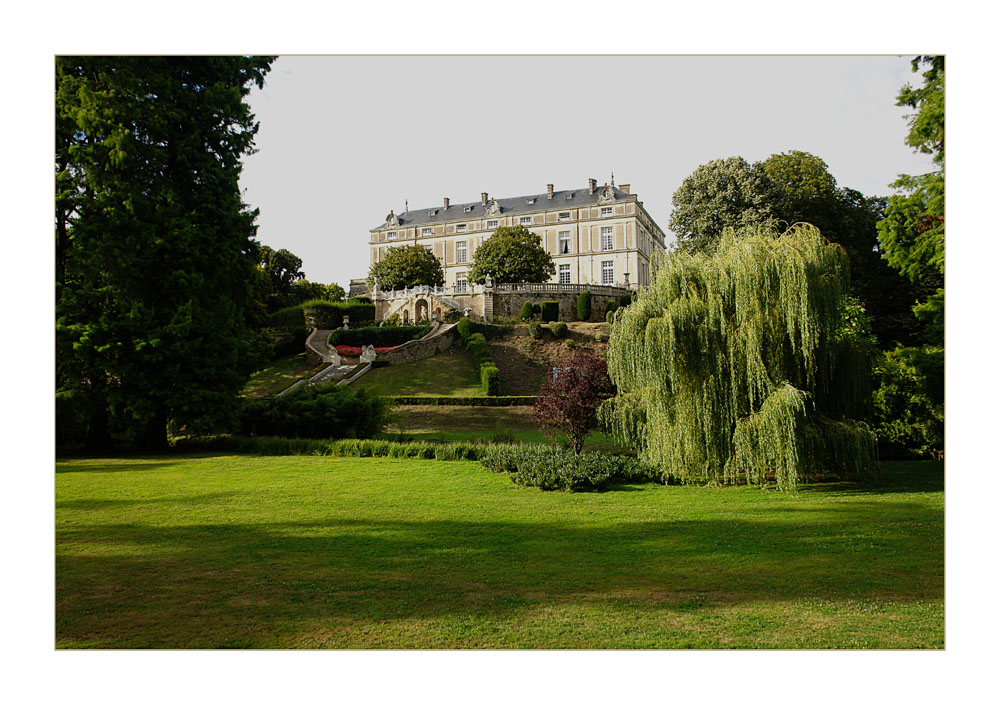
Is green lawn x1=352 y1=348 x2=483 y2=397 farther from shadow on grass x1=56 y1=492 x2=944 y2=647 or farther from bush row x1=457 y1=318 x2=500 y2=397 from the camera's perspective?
shadow on grass x1=56 y1=492 x2=944 y2=647

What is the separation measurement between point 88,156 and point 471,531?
10776 millimetres

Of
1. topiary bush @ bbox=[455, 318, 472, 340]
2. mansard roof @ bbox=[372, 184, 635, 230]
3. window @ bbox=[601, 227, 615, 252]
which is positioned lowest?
topiary bush @ bbox=[455, 318, 472, 340]

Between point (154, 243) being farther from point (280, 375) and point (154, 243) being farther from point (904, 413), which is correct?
point (280, 375)

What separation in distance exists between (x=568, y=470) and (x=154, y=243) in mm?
9902

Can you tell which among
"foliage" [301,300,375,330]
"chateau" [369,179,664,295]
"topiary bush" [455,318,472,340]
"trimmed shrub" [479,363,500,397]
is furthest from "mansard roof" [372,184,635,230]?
"trimmed shrub" [479,363,500,397]

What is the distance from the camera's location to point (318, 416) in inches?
603

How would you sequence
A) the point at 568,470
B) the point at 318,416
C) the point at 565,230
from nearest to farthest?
the point at 568,470, the point at 318,416, the point at 565,230

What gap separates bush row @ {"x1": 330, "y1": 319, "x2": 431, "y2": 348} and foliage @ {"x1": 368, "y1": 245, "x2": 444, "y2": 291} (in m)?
11.7

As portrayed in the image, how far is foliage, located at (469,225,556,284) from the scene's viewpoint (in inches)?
1761

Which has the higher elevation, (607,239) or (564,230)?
(564,230)

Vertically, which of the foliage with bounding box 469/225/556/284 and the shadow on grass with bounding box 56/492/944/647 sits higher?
the foliage with bounding box 469/225/556/284

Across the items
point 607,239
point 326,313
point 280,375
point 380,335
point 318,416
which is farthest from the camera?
point 607,239

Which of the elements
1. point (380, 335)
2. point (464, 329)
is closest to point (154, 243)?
point (464, 329)

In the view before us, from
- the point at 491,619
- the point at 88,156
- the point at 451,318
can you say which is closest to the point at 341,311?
the point at 451,318
